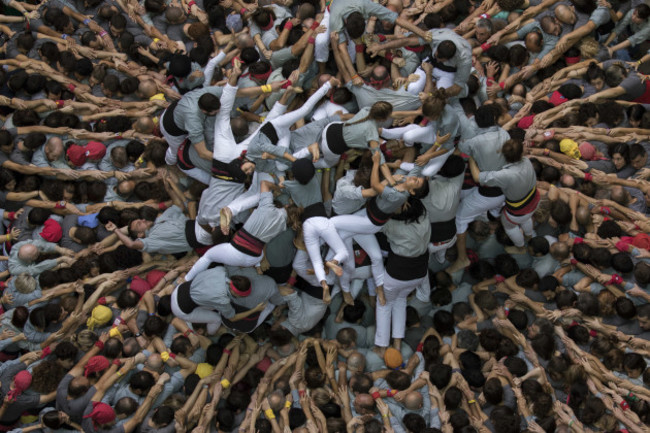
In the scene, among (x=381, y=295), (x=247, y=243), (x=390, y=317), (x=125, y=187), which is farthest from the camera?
(x=125, y=187)

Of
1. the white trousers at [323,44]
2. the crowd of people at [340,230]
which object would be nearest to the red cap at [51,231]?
the crowd of people at [340,230]

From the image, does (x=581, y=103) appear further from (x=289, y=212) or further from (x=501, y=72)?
(x=289, y=212)

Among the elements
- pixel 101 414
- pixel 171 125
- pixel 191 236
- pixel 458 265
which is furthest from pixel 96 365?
pixel 458 265

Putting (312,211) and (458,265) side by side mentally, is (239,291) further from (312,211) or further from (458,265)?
(458,265)

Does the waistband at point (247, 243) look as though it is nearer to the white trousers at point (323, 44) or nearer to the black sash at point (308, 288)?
the black sash at point (308, 288)

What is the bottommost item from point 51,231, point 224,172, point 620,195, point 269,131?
point 620,195

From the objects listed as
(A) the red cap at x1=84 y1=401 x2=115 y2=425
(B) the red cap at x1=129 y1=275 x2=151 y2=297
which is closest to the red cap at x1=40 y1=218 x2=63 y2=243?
(B) the red cap at x1=129 y1=275 x2=151 y2=297

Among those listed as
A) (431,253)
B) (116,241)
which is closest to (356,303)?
(431,253)
